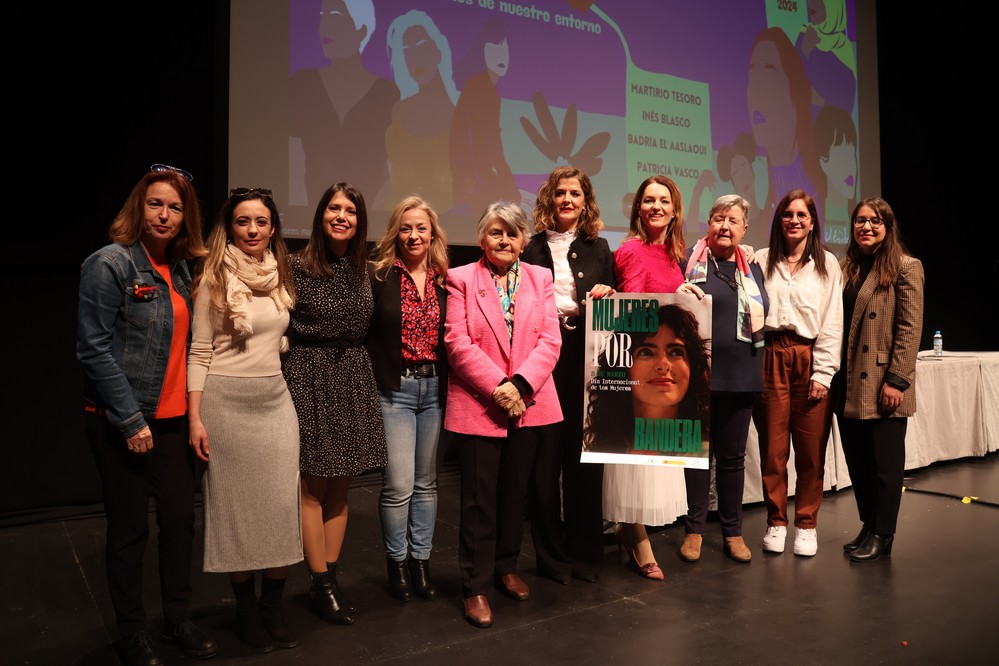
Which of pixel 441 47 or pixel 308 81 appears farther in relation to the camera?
pixel 441 47

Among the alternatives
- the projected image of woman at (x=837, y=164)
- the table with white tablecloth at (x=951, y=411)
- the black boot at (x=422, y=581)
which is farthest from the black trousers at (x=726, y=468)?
the projected image of woman at (x=837, y=164)

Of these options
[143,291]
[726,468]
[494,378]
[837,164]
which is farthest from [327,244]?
[837,164]

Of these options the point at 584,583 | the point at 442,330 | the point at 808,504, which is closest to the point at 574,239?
the point at 442,330

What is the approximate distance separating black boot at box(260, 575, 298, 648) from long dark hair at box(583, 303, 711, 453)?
1.20 meters

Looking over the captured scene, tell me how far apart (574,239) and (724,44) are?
12.2 feet

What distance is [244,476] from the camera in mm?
2305

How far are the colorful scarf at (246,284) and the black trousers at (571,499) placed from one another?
1119 mm

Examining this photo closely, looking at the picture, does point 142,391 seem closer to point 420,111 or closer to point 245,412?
point 245,412

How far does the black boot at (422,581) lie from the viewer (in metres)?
2.78

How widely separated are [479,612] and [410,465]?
1.86 ft

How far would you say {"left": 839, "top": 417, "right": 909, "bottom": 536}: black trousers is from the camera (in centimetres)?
324

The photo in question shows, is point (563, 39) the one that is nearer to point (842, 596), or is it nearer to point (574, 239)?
point (574, 239)

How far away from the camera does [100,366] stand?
2.13 meters

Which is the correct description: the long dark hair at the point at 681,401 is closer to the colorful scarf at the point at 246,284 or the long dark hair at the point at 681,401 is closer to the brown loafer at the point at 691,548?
the brown loafer at the point at 691,548
